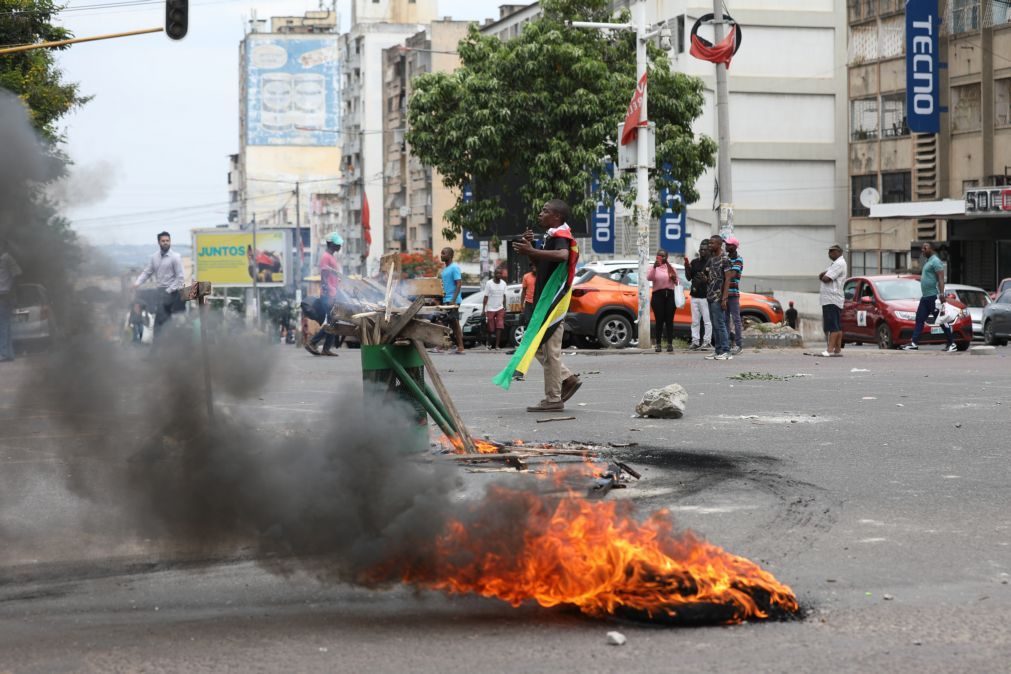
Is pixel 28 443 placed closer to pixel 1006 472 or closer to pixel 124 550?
pixel 124 550

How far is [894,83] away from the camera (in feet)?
160

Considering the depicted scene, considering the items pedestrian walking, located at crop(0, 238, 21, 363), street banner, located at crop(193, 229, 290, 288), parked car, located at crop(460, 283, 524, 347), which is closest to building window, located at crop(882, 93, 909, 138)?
parked car, located at crop(460, 283, 524, 347)

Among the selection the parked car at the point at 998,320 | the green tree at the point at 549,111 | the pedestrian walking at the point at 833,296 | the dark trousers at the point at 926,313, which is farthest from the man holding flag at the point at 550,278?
the green tree at the point at 549,111

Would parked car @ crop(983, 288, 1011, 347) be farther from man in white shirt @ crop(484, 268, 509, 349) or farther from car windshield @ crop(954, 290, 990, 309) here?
man in white shirt @ crop(484, 268, 509, 349)

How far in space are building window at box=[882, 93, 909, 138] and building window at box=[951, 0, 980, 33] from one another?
438 centimetres

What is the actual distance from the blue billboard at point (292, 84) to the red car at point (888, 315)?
9501 centimetres

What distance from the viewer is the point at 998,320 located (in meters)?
29.7

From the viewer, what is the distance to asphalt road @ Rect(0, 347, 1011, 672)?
15.3 feet

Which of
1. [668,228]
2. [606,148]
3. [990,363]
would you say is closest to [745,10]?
[668,228]

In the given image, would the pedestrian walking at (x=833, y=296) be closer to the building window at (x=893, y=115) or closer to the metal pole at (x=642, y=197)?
the metal pole at (x=642, y=197)

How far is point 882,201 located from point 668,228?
11.1 metres

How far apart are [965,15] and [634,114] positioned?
2437 cm

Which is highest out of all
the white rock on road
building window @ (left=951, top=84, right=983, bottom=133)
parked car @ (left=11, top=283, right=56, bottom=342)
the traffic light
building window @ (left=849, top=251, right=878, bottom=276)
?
building window @ (left=951, top=84, right=983, bottom=133)

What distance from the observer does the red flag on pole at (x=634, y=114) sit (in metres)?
24.3
